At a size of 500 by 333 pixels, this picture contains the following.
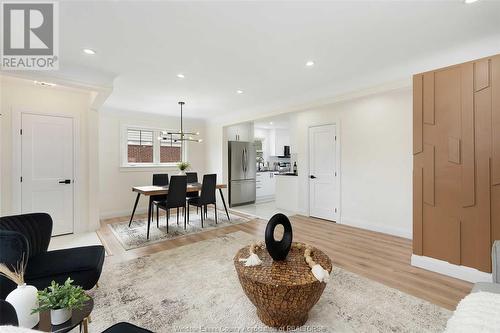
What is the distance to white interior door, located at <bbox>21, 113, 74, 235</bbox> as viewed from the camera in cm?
366

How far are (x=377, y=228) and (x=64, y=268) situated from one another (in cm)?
441

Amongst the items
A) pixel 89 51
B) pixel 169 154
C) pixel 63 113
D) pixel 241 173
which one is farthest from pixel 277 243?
pixel 169 154

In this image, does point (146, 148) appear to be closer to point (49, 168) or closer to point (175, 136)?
point (175, 136)

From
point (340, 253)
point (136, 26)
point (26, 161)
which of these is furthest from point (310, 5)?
point (26, 161)

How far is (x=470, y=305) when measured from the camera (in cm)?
124

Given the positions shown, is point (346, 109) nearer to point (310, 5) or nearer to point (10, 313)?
point (310, 5)

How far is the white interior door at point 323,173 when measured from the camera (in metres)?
4.84

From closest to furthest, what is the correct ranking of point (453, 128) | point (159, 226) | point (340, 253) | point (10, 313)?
point (10, 313)
point (453, 128)
point (340, 253)
point (159, 226)

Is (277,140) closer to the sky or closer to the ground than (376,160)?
closer to the sky

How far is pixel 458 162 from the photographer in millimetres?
2482

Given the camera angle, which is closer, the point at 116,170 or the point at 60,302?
the point at 60,302

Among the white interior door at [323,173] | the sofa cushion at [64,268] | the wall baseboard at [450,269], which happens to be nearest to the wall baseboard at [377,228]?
the white interior door at [323,173]

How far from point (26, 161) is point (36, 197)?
586 millimetres

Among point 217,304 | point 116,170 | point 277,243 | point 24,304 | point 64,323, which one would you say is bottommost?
point 217,304
